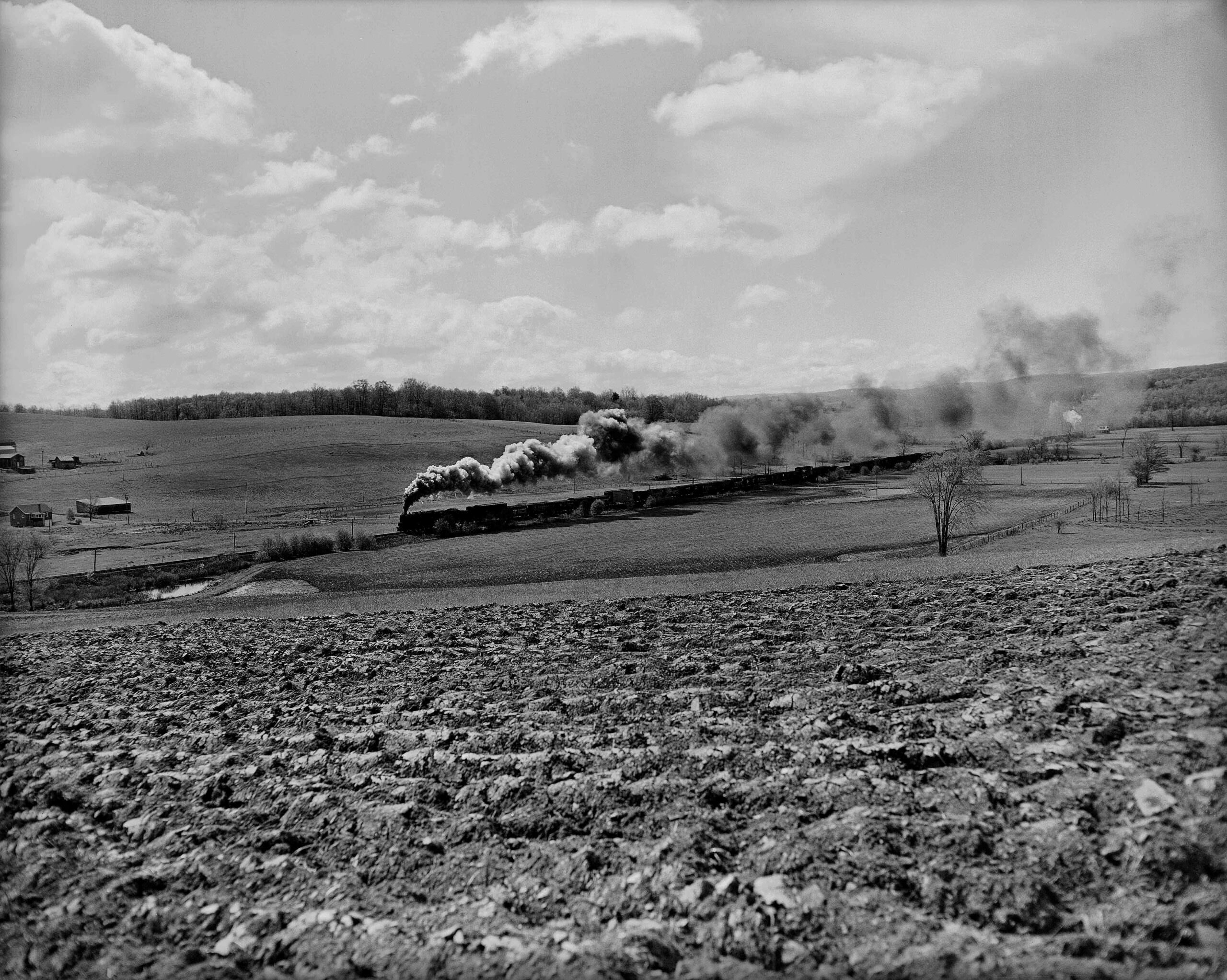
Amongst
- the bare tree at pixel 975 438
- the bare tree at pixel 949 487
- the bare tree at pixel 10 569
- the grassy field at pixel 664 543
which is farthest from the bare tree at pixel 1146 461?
the bare tree at pixel 10 569

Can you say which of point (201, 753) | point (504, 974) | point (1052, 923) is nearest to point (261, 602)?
point (201, 753)

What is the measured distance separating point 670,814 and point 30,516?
82.4 metres

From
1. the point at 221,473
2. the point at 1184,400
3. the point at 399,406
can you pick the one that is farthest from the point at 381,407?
the point at 1184,400

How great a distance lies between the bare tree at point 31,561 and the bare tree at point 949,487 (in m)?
47.3

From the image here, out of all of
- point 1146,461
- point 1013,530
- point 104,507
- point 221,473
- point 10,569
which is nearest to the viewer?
point 10,569

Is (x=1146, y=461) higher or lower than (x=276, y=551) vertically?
higher

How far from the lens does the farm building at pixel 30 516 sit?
73.2 m

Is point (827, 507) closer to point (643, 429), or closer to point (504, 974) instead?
point (643, 429)

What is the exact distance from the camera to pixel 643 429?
3826 inches

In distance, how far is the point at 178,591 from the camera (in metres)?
48.9

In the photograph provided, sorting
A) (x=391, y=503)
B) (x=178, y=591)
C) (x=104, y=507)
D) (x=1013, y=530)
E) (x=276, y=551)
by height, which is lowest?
(x=1013, y=530)

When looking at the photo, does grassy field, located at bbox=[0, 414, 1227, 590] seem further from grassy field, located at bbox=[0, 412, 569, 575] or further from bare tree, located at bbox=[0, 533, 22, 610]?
bare tree, located at bbox=[0, 533, 22, 610]

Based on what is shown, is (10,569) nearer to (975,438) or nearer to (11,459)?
(11,459)

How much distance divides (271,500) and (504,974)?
9176 centimetres
